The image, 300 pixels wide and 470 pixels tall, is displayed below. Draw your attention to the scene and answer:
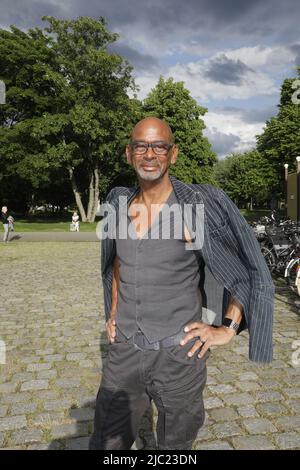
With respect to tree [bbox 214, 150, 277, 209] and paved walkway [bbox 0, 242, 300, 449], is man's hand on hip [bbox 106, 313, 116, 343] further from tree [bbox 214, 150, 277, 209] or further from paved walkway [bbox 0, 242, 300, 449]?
tree [bbox 214, 150, 277, 209]

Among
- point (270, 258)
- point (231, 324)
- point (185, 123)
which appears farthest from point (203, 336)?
point (185, 123)

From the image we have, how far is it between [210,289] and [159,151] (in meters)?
0.79

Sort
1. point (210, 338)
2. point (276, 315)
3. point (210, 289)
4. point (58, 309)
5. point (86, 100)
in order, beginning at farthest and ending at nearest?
point (86, 100) → point (58, 309) → point (276, 315) → point (210, 289) → point (210, 338)

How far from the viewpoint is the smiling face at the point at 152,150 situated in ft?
7.11

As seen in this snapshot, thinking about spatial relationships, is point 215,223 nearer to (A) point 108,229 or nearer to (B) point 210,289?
(B) point 210,289

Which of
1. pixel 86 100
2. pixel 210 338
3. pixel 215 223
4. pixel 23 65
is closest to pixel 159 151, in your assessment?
pixel 215 223

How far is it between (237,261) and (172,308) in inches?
15.7

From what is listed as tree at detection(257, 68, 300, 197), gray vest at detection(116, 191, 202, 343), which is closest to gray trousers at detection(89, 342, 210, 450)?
gray vest at detection(116, 191, 202, 343)

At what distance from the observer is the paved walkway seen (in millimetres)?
3430

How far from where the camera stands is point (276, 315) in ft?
24.0

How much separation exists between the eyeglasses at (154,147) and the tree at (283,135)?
38.8m

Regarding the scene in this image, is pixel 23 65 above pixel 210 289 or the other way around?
above

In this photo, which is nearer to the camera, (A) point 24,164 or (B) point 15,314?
(B) point 15,314

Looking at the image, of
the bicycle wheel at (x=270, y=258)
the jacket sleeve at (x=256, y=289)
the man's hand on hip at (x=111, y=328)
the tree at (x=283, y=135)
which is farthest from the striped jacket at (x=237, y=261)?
the tree at (x=283, y=135)
